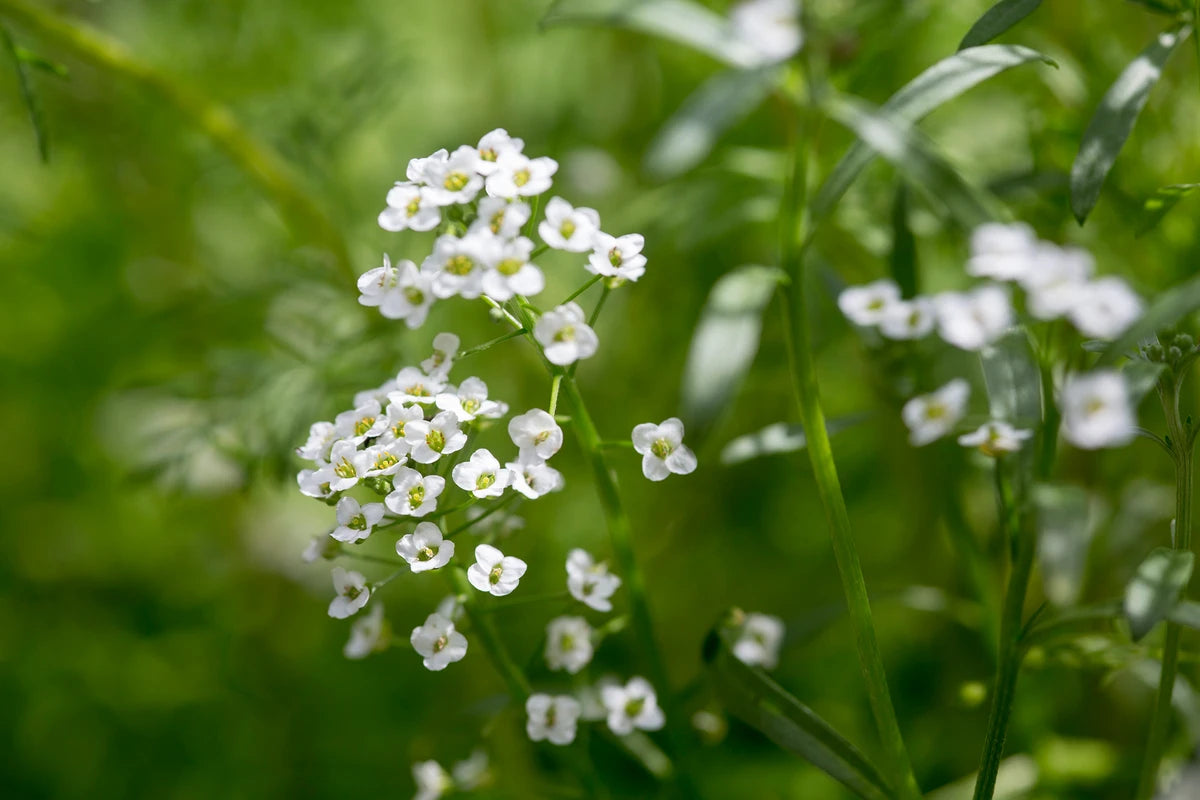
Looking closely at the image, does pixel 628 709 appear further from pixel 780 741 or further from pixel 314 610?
pixel 314 610

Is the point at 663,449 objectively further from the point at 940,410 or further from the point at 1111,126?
the point at 1111,126

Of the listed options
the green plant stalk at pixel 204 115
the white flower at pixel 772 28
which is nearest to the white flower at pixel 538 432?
the white flower at pixel 772 28

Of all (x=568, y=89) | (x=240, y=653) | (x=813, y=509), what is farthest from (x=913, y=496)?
(x=240, y=653)

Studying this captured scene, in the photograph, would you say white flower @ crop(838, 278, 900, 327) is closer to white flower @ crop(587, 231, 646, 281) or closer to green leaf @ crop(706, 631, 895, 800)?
white flower @ crop(587, 231, 646, 281)

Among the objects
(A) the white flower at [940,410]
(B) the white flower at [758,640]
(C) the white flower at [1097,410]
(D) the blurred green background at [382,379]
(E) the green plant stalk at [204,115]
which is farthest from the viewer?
(D) the blurred green background at [382,379]

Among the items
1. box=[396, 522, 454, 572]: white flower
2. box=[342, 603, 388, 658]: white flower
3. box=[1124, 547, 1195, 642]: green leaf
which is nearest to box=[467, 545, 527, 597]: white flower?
box=[396, 522, 454, 572]: white flower

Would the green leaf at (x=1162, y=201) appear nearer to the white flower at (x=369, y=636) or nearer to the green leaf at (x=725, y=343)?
the green leaf at (x=725, y=343)

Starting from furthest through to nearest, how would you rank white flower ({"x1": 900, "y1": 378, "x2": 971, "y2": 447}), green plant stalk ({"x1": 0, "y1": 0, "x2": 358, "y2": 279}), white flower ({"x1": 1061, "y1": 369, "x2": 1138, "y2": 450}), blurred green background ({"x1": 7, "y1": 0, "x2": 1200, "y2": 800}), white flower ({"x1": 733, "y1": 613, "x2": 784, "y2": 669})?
blurred green background ({"x1": 7, "y1": 0, "x2": 1200, "y2": 800}), green plant stalk ({"x1": 0, "y1": 0, "x2": 358, "y2": 279}), white flower ({"x1": 733, "y1": 613, "x2": 784, "y2": 669}), white flower ({"x1": 900, "y1": 378, "x2": 971, "y2": 447}), white flower ({"x1": 1061, "y1": 369, "x2": 1138, "y2": 450})
